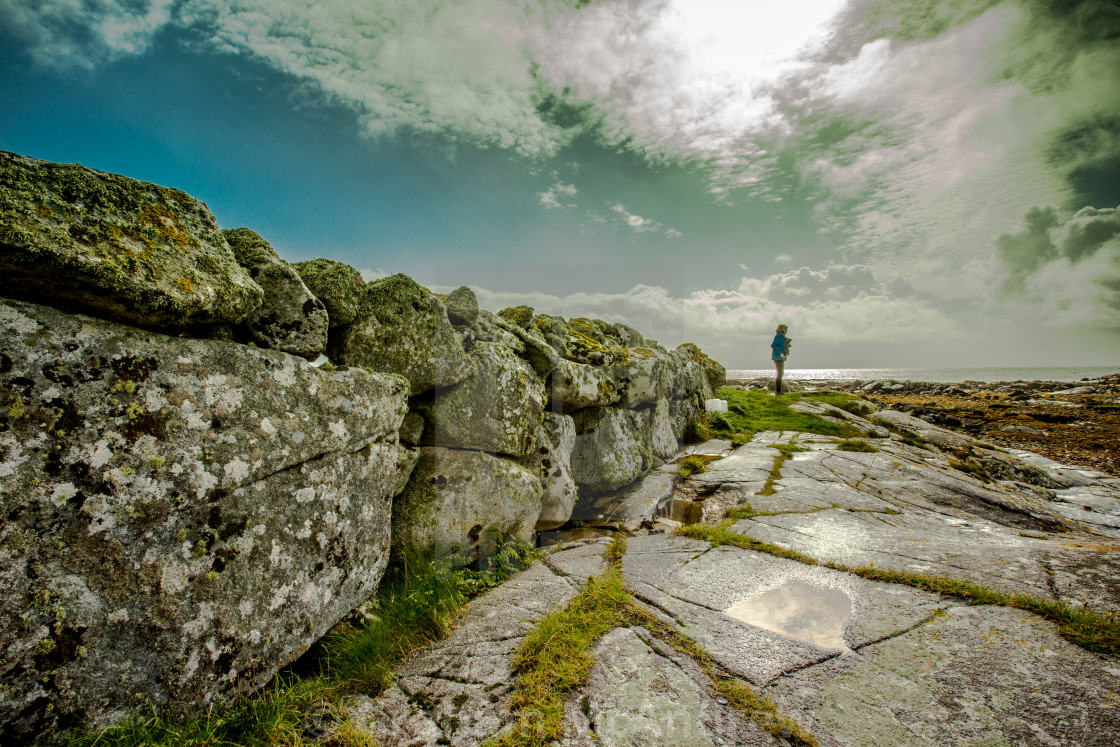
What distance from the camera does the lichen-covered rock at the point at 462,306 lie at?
5.71m

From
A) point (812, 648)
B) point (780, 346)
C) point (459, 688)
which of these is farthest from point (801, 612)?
Result: point (780, 346)

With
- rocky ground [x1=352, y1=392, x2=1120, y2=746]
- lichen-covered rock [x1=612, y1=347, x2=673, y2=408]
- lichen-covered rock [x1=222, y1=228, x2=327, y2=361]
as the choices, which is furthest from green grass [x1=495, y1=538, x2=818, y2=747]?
lichen-covered rock [x1=612, y1=347, x2=673, y2=408]

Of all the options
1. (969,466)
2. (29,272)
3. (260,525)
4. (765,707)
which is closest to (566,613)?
(765,707)

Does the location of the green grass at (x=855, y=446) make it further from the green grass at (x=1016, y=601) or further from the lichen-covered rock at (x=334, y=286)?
the lichen-covered rock at (x=334, y=286)

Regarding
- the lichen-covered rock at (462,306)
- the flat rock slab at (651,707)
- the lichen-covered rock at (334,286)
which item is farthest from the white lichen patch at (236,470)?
the lichen-covered rock at (462,306)

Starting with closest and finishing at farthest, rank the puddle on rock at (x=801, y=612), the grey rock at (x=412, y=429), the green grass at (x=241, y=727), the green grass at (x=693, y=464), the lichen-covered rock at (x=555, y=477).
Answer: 1. the green grass at (x=241, y=727)
2. the puddle on rock at (x=801, y=612)
3. the grey rock at (x=412, y=429)
4. the lichen-covered rock at (x=555, y=477)
5. the green grass at (x=693, y=464)

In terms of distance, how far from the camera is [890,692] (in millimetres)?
2568

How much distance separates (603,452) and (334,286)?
5.20 m

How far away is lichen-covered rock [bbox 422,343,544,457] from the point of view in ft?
16.5

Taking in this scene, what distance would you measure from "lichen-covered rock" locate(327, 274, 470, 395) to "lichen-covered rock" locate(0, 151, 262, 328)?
123 cm

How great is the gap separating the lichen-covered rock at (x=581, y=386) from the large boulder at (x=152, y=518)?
12.7 feet

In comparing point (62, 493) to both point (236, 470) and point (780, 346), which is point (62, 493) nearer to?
point (236, 470)

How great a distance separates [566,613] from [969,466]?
11500mm

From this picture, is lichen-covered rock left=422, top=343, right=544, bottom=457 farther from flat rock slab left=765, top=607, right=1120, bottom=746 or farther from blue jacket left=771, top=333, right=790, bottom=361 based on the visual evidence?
blue jacket left=771, top=333, right=790, bottom=361
